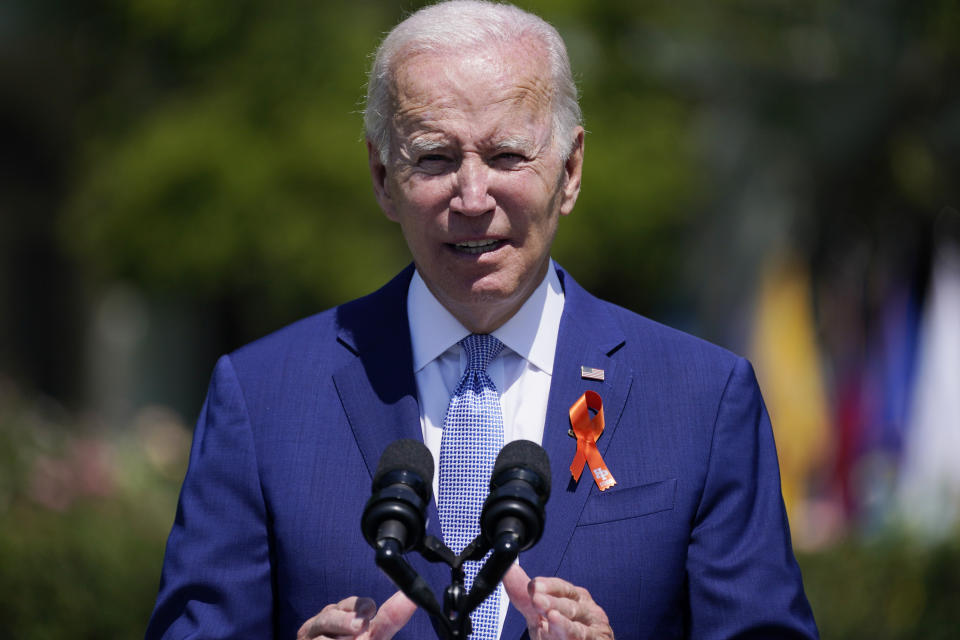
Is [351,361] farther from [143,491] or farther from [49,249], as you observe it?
[49,249]

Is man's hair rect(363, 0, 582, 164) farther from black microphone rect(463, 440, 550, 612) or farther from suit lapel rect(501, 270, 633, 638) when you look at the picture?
black microphone rect(463, 440, 550, 612)

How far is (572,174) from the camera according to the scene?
3104mm

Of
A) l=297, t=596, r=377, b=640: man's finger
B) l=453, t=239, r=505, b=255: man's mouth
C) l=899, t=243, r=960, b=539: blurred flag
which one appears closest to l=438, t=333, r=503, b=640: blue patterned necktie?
l=453, t=239, r=505, b=255: man's mouth

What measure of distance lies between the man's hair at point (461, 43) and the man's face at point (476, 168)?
0.10 ft

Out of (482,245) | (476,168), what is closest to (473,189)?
(476,168)

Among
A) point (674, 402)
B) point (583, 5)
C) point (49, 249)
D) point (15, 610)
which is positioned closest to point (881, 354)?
point (583, 5)

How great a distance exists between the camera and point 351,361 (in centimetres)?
302

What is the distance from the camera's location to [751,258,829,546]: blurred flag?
10.1 meters

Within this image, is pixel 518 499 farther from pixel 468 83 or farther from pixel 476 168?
pixel 468 83

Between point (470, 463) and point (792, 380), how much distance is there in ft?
26.0

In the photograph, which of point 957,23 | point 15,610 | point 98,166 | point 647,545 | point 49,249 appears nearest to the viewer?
point 647,545

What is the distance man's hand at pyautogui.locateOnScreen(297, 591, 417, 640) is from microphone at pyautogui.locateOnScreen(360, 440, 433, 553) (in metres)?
0.30

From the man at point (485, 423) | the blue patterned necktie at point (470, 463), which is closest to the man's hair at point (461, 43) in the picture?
the man at point (485, 423)

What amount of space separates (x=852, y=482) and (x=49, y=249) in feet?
38.6
